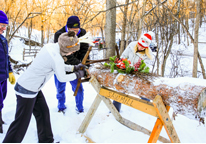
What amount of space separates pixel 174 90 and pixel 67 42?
131 cm

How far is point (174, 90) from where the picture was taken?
4.82 feet

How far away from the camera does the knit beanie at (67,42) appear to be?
5.34 feet

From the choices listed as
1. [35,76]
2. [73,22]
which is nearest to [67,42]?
[35,76]

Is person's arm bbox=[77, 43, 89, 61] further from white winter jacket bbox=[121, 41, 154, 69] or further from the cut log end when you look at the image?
the cut log end

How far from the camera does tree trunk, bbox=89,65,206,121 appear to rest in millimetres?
1362

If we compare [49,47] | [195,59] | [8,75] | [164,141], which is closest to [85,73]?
[49,47]

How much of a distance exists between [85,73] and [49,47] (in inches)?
26.3

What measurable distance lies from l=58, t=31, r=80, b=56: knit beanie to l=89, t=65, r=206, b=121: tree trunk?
0.68 meters

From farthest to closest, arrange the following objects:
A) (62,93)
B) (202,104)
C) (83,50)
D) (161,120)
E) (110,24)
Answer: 1. (110,24)
2. (62,93)
3. (83,50)
4. (161,120)
5. (202,104)

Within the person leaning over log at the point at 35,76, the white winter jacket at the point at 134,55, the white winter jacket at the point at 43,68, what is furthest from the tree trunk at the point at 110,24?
the white winter jacket at the point at 43,68

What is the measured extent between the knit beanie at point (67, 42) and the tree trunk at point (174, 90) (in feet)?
2.24

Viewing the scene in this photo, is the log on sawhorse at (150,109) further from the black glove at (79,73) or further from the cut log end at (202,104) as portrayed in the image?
the cut log end at (202,104)

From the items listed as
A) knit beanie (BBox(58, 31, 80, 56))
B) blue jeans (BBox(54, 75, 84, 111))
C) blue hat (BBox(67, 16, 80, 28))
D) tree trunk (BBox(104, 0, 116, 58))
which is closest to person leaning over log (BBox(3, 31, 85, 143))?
knit beanie (BBox(58, 31, 80, 56))

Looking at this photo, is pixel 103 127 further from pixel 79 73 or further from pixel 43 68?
pixel 43 68
